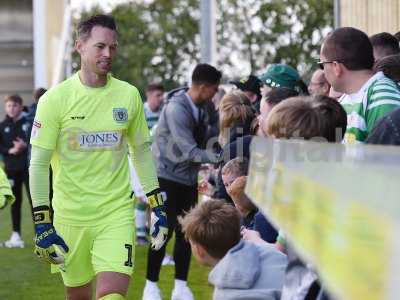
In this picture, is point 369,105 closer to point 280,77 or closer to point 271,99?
point 271,99

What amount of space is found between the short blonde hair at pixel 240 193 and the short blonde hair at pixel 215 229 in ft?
5.19

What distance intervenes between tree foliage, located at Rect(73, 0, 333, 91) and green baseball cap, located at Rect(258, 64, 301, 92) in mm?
31707

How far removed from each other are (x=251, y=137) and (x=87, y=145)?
1445 mm

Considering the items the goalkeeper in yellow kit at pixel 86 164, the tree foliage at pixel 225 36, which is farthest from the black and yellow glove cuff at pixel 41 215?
the tree foliage at pixel 225 36

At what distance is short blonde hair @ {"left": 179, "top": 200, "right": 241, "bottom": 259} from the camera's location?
3.96 m

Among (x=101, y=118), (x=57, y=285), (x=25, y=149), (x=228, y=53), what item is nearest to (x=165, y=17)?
(x=228, y=53)

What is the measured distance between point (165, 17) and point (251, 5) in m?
8.25

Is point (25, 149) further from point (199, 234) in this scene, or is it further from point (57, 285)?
point (199, 234)

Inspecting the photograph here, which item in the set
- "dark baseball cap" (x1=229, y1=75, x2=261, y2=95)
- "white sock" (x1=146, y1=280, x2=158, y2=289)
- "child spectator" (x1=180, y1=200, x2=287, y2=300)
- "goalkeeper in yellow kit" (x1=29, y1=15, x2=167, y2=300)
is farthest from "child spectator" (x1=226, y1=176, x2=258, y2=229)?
"dark baseball cap" (x1=229, y1=75, x2=261, y2=95)

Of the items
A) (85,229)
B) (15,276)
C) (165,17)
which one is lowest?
(15,276)

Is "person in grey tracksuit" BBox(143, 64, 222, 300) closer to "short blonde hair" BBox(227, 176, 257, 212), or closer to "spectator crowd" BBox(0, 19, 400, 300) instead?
"spectator crowd" BBox(0, 19, 400, 300)

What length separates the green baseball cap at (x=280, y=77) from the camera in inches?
307

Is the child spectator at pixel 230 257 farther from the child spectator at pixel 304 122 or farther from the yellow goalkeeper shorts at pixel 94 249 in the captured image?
the yellow goalkeeper shorts at pixel 94 249

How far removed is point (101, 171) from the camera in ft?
19.0
